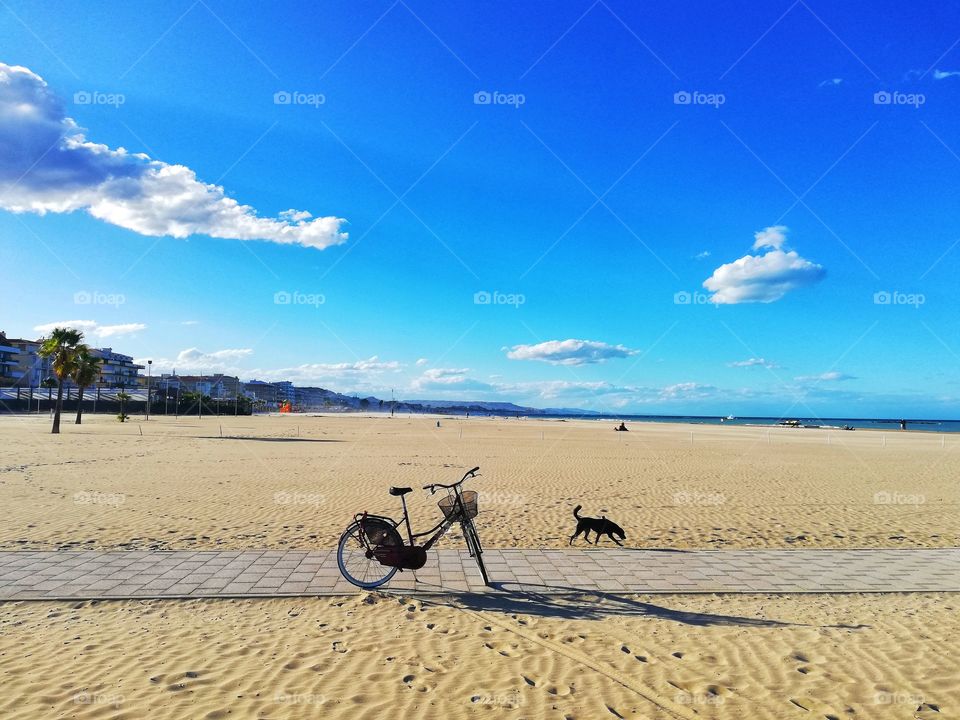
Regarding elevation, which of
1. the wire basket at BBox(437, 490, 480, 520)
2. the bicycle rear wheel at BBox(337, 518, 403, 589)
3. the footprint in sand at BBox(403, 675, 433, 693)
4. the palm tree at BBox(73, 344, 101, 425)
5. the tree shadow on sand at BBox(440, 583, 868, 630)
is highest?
the palm tree at BBox(73, 344, 101, 425)

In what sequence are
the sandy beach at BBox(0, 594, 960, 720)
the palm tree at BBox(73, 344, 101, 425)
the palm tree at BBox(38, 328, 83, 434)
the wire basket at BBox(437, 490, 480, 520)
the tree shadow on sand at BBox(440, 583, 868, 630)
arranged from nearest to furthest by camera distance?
the sandy beach at BBox(0, 594, 960, 720)
the tree shadow on sand at BBox(440, 583, 868, 630)
the wire basket at BBox(437, 490, 480, 520)
the palm tree at BBox(38, 328, 83, 434)
the palm tree at BBox(73, 344, 101, 425)

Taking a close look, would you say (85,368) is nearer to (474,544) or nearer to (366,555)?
(366,555)

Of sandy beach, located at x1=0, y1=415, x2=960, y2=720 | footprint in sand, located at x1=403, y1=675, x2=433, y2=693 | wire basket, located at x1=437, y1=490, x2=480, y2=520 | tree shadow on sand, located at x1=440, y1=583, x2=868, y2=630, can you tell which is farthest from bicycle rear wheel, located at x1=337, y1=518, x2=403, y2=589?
footprint in sand, located at x1=403, y1=675, x2=433, y2=693

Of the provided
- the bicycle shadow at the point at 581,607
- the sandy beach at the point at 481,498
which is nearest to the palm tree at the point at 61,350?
the sandy beach at the point at 481,498

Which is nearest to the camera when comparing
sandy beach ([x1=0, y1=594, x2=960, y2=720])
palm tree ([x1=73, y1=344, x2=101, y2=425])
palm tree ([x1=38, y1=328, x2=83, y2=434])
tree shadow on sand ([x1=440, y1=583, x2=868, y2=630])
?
sandy beach ([x1=0, y1=594, x2=960, y2=720])

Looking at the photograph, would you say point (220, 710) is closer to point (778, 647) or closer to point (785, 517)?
point (778, 647)

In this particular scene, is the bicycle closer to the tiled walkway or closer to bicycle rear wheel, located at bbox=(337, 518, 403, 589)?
bicycle rear wheel, located at bbox=(337, 518, 403, 589)

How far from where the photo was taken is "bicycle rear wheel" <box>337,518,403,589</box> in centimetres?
671

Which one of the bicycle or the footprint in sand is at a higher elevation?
the bicycle

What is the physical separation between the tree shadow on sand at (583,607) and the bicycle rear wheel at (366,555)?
992 millimetres

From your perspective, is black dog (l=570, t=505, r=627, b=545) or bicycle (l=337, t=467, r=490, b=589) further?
black dog (l=570, t=505, r=627, b=545)

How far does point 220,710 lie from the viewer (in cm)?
403

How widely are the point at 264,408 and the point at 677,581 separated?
151 meters

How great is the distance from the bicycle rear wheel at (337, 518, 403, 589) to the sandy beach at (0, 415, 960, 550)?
2.13 meters
